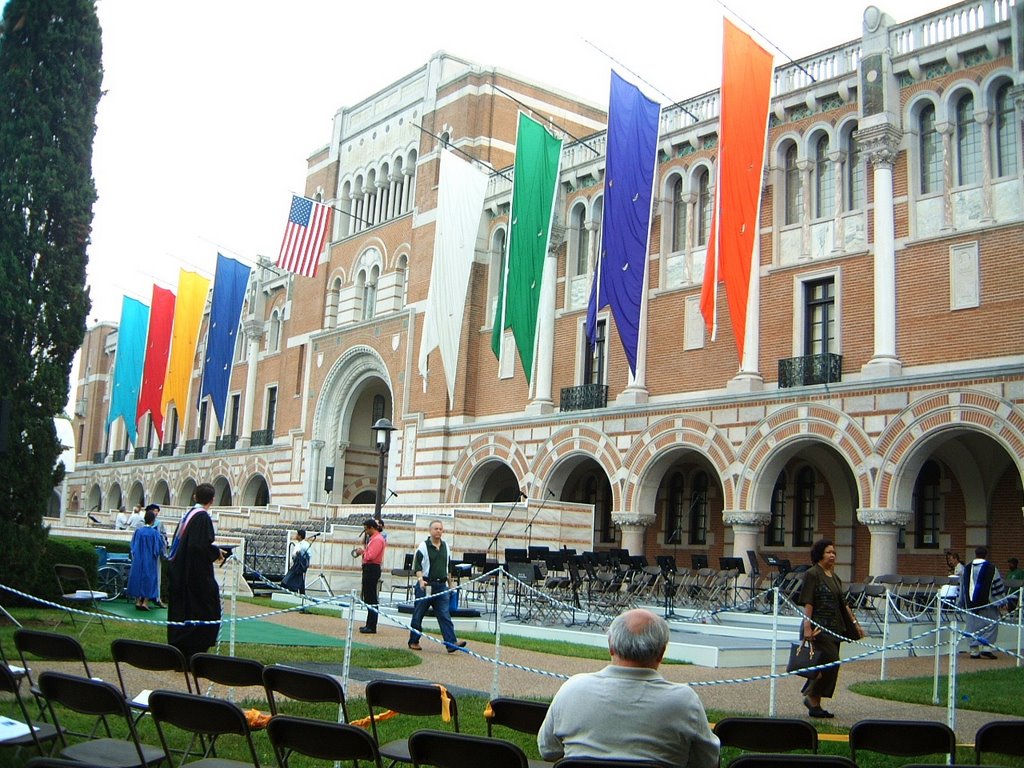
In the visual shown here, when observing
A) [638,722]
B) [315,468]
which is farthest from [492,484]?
[638,722]

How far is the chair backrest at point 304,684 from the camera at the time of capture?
587 cm

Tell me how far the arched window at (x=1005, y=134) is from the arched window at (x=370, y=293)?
22626 millimetres

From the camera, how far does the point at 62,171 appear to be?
15719 millimetres

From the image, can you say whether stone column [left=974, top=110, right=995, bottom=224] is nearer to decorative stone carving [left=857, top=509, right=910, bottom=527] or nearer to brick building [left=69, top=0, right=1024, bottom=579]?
brick building [left=69, top=0, right=1024, bottom=579]

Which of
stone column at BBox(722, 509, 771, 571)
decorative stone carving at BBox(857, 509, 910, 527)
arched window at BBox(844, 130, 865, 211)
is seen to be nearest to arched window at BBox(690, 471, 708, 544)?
stone column at BBox(722, 509, 771, 571)

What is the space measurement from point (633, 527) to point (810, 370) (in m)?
6.16

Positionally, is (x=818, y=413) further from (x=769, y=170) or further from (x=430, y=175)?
(x=430, y=175)

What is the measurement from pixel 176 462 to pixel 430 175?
22.5 meters

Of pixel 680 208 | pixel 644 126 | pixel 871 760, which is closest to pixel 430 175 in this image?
pixel 680 208

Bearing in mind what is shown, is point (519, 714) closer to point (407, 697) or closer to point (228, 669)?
point (407, 697)

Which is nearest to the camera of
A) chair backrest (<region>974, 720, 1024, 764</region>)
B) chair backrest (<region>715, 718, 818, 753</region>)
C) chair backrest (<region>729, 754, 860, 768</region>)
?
chair backrest (<region>729, 754, 860, 768</region>)

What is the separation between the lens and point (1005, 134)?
2075 cm

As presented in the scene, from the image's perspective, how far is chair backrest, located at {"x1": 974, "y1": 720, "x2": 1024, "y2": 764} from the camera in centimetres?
527

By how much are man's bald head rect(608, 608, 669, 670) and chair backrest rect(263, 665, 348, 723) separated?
77.0 inches
